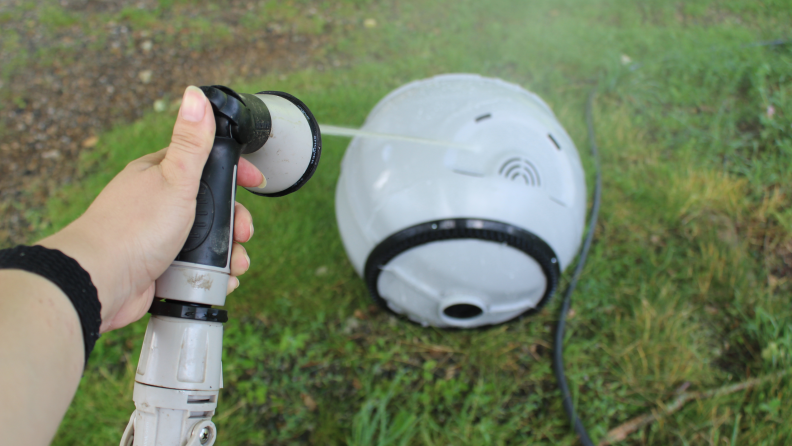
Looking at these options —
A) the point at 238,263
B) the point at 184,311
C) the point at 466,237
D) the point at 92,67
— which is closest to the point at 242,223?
the point at 238,263

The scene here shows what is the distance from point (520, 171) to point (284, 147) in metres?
0.95

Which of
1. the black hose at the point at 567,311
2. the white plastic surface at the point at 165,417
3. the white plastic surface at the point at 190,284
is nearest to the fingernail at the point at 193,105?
the white plastic surface at the point at 190,284

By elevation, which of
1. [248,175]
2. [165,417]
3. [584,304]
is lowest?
[165,417]

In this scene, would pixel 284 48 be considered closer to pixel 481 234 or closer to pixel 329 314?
pixel 329 314

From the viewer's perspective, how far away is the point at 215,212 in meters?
1.10

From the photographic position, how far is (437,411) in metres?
2.18

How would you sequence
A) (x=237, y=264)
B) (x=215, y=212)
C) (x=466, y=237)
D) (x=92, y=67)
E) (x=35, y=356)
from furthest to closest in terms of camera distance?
(x=92, y=67), (x=466, y=237), (x=237, y=264), (x=215, y=212), (x=35, y=356)

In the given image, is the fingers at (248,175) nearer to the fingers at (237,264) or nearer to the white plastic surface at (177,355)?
the fingers at (237,264)

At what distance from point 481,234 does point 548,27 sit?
9.94ft

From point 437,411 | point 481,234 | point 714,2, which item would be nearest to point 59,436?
point 437,411

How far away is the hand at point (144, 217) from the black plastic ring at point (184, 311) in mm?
116

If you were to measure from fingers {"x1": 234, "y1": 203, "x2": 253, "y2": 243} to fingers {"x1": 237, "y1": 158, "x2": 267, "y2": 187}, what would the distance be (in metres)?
0.12

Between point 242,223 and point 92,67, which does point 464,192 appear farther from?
point 92,67

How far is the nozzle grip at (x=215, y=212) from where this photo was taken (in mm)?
1070
